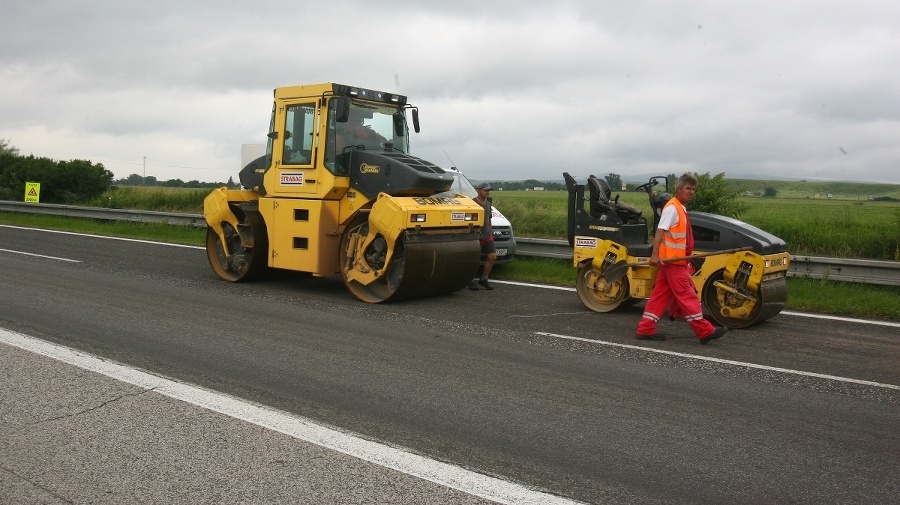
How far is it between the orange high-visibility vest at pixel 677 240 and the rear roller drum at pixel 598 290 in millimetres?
1613

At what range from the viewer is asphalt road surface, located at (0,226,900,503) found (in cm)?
480

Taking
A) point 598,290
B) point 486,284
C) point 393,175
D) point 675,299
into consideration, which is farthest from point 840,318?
point 393,175

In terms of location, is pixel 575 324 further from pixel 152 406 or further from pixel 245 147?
pixel 245 147

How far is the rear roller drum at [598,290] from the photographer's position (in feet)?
35.7

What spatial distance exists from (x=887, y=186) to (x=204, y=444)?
87.7 m

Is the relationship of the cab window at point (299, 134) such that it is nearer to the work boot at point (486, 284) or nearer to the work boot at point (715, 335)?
the work boot at point (486, 284)

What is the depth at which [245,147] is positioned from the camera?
13484 mm

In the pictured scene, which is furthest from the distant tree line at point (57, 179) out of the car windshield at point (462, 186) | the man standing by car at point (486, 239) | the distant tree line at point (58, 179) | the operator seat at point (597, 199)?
the operator seat at point (597, 199)

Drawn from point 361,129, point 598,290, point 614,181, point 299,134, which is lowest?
point 598,290

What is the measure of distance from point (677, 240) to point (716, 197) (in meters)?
8.88

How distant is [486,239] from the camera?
1334 centimetres

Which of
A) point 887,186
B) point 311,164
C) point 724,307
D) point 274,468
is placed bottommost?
point 274,468

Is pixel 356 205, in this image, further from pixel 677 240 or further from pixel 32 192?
pixel 32 192

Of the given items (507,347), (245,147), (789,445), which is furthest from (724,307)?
(245,147)
